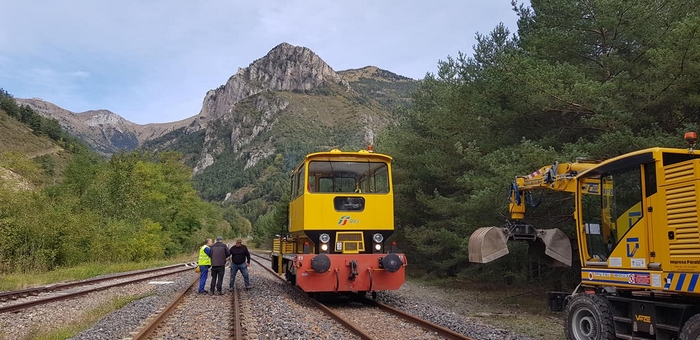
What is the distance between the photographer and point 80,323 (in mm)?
9320

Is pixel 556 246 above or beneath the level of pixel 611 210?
beneath

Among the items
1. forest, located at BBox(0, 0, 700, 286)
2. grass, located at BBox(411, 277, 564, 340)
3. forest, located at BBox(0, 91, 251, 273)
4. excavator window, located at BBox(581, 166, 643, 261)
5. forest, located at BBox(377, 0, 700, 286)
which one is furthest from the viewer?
forest, located at BBox(0, 91, 251, 273)

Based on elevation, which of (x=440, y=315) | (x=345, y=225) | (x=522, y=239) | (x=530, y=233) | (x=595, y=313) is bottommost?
(x=440, y=315)

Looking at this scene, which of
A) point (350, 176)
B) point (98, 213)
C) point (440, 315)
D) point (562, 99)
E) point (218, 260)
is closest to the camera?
point (440, 315)

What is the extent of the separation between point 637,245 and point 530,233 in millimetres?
2604

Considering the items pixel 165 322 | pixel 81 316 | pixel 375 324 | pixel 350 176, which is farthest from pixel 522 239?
pixel 81 316

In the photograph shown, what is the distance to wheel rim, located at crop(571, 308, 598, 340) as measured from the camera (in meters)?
6.68

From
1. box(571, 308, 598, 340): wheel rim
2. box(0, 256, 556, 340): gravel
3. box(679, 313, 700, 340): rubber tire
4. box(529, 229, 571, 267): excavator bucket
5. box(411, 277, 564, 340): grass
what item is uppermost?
box(529, 229, 571, 267): excavator bucket

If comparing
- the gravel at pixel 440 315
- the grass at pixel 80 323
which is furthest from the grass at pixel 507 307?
the grass at pixel 80 323

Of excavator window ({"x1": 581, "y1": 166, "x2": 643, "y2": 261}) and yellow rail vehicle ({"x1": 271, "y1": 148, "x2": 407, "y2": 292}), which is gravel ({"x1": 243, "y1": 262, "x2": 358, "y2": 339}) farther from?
excavator window ({"x1": 581, "y1": 166, "x2": 643, "y2": 261})

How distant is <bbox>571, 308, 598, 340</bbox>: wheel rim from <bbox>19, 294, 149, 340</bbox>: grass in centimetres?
786

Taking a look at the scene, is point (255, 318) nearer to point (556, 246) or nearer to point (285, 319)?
point (285, 319)

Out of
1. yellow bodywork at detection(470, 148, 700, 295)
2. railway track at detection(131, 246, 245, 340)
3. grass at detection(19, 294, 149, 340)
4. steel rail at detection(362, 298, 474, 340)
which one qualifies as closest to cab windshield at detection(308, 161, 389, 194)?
steel rail at detection(362, 298, 474, 340)

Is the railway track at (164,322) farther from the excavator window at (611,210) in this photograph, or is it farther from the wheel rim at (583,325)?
the excavator window at (611,210)
